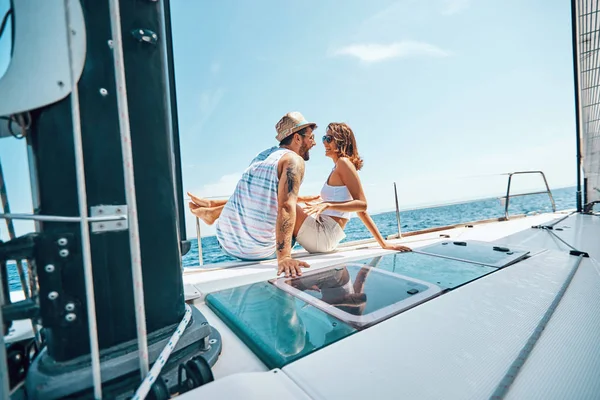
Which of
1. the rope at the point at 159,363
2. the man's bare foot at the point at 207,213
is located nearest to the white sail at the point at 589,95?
the man's bare foot at the point at 207,213

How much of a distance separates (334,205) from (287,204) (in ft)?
1.53

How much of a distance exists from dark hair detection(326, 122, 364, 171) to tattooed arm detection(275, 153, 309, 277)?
545mm

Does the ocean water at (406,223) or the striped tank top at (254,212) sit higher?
the striped tank top at (254,212)

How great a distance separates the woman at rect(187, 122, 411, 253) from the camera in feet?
5.20

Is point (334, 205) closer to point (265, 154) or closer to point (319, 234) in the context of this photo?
point (319, 234)

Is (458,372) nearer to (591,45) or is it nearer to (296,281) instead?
(296,281)

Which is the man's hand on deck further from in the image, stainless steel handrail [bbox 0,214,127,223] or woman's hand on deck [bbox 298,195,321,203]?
woman's hand on deck [bbox 298,195,321,203]

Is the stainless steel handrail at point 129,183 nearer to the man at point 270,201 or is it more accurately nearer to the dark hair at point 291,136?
the man at point 270,201

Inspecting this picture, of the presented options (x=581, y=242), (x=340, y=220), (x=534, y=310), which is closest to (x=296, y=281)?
(x=534, y=310)

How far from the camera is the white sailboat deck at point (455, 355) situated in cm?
42

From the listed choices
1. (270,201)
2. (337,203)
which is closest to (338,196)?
(337,203)

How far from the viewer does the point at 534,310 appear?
0.68 m

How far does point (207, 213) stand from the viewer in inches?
69.1

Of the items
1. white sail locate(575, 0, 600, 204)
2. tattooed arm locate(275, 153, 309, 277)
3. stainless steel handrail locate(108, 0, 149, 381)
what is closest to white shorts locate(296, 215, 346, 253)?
tattooed arm locate(275, 153, 309, 277)
